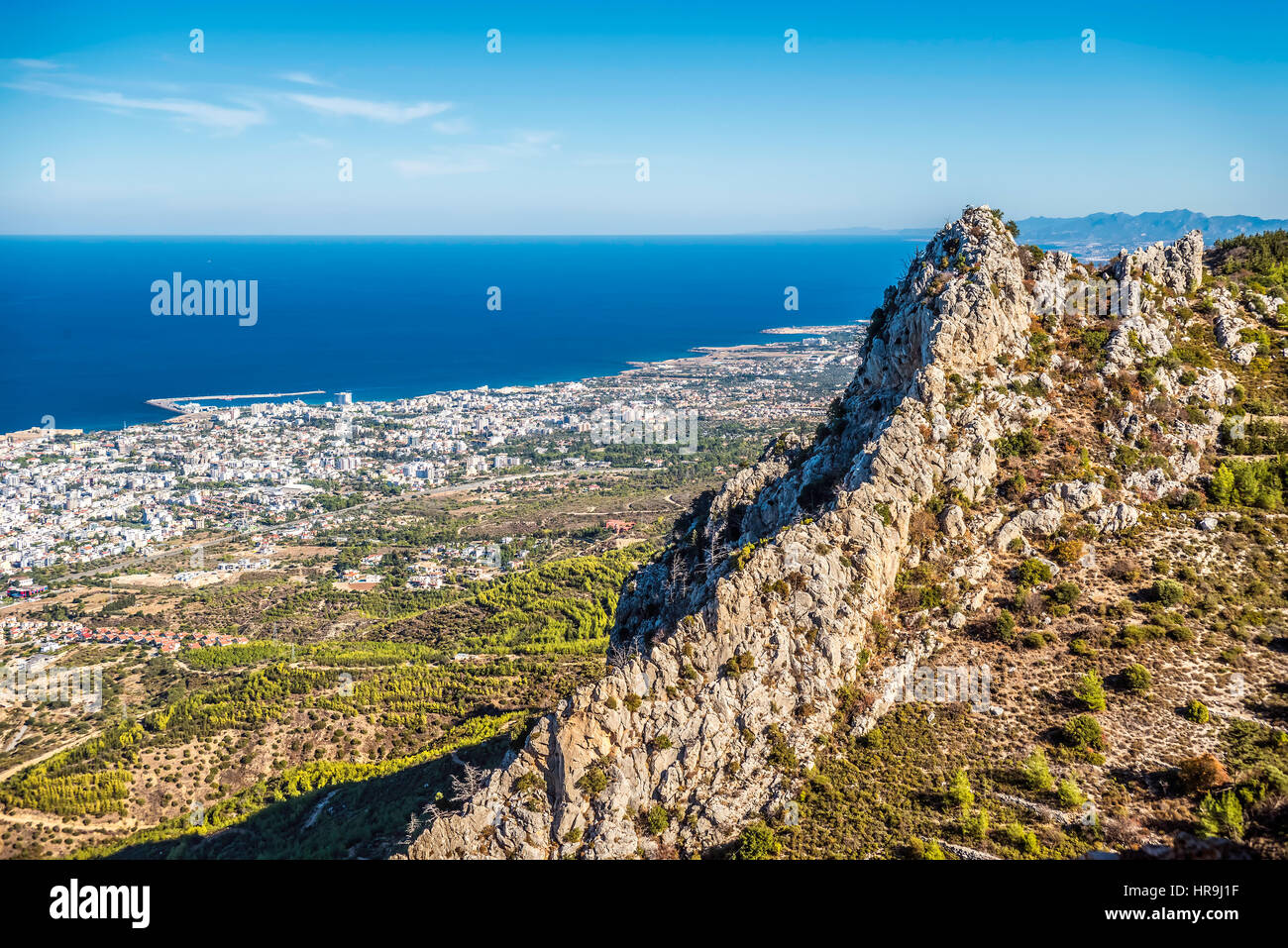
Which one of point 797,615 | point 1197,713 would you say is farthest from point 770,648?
point 1197,713

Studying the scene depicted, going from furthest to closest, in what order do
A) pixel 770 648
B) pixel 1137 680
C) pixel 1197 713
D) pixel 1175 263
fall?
pixel 1175 263 < pixel 770 648 < pixel 1137 680 < pixel 1197 713

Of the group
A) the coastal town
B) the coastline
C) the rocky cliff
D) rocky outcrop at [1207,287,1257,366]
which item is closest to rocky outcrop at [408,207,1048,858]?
the rocky cliff

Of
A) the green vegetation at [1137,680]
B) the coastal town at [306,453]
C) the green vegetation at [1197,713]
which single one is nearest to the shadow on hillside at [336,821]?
the green vegetation at [1137,680]

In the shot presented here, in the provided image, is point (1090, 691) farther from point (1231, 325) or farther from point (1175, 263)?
point (1175, 263)

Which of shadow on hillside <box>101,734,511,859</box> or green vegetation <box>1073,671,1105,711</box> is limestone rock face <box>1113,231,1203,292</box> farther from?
shadow on hillside <box>101,734,511,859</box>

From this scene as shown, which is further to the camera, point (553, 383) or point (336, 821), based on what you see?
point (553, 383)

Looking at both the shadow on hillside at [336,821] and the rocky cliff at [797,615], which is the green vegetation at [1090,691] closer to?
the rocky cliff at [797,615]

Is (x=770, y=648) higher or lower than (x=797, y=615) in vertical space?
lower
